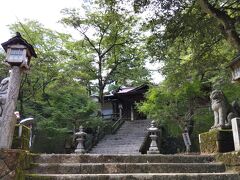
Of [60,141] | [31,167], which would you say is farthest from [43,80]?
[31,167]

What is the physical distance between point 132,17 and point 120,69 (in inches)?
197

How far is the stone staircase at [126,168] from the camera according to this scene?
488 cm

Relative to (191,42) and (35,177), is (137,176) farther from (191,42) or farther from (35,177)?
(191,42)

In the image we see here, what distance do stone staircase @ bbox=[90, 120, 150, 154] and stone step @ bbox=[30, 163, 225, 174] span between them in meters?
10.6

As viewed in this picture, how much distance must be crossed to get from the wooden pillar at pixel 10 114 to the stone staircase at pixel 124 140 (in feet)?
37.9

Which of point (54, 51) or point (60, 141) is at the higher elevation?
point (54, 51)

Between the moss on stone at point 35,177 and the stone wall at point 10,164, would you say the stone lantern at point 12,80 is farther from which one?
the stone wall at point 10,164

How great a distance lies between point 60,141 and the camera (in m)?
20.8

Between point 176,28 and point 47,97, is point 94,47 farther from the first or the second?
point 176,28

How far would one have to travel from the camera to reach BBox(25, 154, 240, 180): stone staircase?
4.88 meters

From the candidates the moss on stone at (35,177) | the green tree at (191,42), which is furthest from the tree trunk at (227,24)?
the moss on stone at (35,177)

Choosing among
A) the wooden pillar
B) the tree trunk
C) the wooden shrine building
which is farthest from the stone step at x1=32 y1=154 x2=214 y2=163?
the wooden shrine building

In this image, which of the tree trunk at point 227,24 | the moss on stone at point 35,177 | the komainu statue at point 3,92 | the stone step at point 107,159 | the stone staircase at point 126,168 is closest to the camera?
the moss on stone at point 35,177

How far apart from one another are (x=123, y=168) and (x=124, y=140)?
44.9 ft
